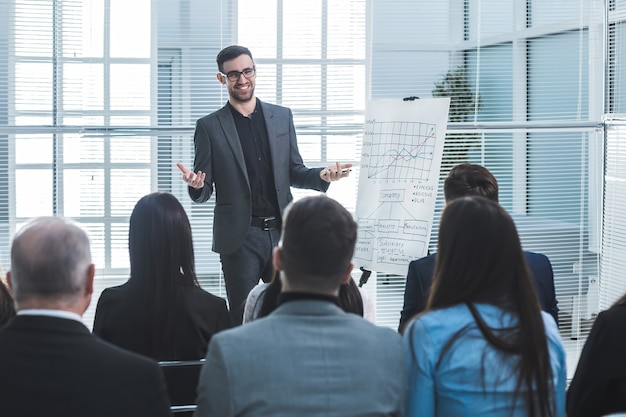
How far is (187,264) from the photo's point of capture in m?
2.56

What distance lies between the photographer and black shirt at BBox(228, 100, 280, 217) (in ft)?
13.0

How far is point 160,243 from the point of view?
2.54 metres

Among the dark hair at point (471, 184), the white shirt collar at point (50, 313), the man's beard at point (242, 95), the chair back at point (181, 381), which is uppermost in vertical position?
the man's beard at point (242, 95)

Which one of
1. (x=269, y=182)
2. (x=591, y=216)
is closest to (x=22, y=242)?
(x=269, y=182)

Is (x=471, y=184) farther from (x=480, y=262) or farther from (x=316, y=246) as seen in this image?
(x=316, y=246)

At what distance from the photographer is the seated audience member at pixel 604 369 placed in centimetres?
212

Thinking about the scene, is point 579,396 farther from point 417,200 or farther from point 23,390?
point 417,200

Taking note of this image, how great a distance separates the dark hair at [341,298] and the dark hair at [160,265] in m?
0.28

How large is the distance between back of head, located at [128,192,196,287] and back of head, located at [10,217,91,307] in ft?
2.45

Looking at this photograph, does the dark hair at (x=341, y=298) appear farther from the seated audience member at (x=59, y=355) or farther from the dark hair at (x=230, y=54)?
the dark hair at (x=230, y=54)

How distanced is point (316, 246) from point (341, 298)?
67cm

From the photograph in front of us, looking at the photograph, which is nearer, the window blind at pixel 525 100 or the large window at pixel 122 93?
the large window at pixel 122 93

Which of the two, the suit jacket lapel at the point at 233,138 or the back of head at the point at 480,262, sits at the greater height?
the suit jacket lapel at the point at 233,138

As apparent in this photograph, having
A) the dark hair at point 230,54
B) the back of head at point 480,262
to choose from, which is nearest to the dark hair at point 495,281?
the back of head at point 480,262
